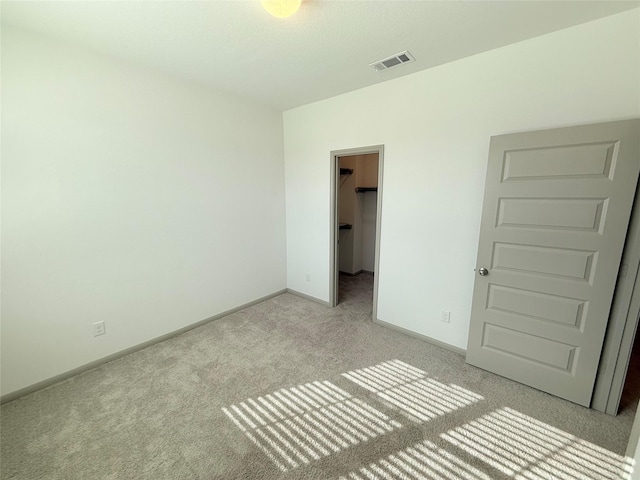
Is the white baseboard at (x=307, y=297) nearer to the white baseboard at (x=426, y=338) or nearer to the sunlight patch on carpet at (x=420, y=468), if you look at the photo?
the white baseboard at (x=426, y=338)

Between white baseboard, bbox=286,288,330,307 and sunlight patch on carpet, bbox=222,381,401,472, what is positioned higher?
white baseboard, bbox=286,288,330,307

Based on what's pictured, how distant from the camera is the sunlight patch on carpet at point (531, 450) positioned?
1.43m

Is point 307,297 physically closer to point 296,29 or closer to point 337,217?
point 337,217

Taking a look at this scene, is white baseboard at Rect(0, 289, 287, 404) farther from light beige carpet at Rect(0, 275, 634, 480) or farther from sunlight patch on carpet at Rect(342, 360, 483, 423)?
sunlight patch on carpet at Rect(342, 360, 483, 423)

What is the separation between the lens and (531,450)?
155 centimetres

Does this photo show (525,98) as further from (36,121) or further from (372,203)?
(36,121)

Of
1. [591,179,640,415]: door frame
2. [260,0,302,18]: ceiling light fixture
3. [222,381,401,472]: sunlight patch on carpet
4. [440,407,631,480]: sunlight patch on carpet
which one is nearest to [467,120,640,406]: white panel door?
[591,179,640,415]: door frame

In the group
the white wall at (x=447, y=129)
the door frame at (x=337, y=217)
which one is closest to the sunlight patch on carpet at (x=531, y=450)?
the white wall at (x=447, y=129)

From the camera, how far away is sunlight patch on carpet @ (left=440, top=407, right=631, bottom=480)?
4.69ft

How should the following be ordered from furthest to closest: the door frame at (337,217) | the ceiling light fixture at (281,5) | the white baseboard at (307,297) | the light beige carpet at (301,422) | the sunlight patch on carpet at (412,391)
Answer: the white baseboard at (307,297) < the door frame at (337,217) < the sunlight patch on carpet at (412,391) < the light beige carpet at (301,422) < the ceiling light fixture at (281,5)

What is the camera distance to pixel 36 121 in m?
1.86

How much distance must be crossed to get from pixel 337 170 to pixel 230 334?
2332 millimetres

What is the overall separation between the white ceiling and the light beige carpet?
2673 millimetres

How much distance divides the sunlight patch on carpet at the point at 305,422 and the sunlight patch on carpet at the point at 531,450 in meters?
0.49
